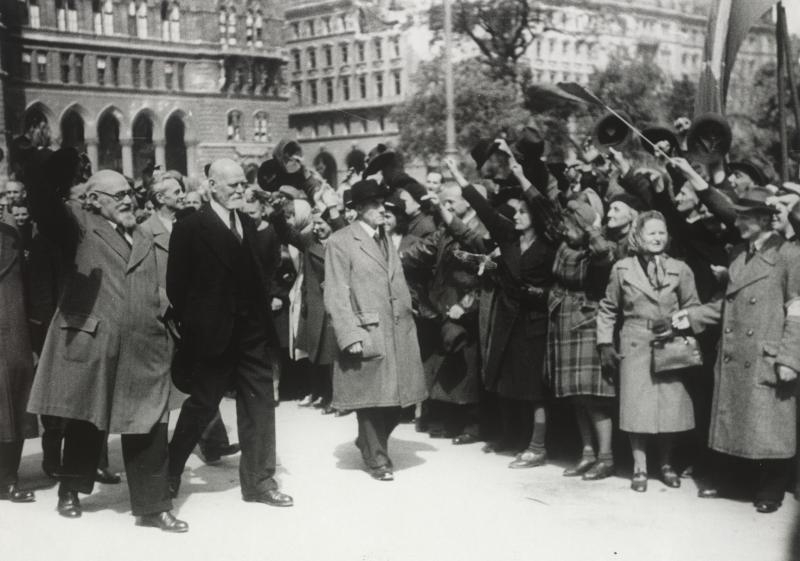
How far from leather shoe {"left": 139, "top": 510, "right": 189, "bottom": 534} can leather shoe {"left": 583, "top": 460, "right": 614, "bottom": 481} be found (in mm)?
2878

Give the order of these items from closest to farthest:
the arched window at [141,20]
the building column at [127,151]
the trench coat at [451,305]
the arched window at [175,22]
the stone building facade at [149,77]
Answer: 1. the trench coat at [451,305]
2. the stone building facade at [149,77]
3. the arched window at [141,20]
4. the building column at [127,151]
5. the arched window at [175,22]

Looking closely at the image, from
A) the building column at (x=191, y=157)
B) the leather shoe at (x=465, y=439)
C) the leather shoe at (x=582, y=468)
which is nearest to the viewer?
the leather shoe at (x=582, y=468)

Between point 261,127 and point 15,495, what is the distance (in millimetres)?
65267

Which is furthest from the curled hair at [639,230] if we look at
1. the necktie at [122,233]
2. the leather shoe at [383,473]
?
the necktie at [122,233]

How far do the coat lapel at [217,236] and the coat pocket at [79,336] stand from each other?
2.92 feet

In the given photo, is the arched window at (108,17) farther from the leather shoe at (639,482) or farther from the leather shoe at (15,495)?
the leather shoe at (639,482)

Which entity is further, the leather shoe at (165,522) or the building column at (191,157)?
the building column at (191,157)

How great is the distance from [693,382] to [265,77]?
66835mm

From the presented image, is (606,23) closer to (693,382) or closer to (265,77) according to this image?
(265,77)

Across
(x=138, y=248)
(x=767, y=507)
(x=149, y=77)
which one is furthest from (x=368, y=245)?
(x=149, y=77)

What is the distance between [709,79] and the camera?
30.5 ft

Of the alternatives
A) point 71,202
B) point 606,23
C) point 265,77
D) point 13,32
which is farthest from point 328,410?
point 265,77

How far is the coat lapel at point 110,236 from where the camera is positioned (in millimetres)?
6699

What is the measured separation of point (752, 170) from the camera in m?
8.16
